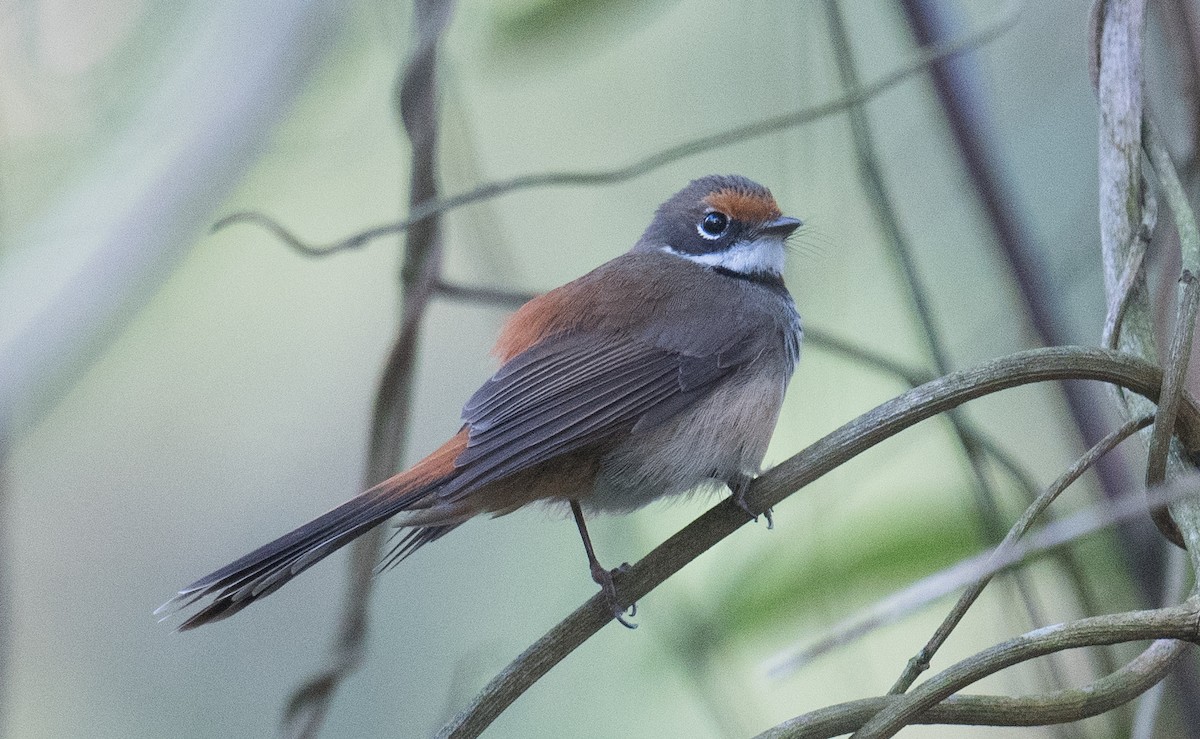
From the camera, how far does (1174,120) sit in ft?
8.50

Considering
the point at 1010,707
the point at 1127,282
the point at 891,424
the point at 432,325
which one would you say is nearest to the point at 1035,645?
the point at 1010,707

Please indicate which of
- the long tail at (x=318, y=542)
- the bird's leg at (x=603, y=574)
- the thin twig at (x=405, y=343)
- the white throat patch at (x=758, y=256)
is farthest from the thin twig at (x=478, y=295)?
the white throat patch at (x=758, y=256)

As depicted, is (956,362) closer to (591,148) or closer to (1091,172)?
(1091,172)

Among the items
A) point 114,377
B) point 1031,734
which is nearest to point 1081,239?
point 1031,734

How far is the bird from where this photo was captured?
2.30 meters

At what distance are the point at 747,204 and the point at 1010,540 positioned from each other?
5.39 ft

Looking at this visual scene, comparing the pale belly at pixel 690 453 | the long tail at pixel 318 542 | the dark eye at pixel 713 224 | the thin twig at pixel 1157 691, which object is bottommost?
the thin twig at pixel 1157 691

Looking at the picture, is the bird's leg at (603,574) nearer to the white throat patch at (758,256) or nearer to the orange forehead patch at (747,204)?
the white throat patch at (758,256)

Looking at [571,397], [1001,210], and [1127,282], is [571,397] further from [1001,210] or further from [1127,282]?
[1127,282]

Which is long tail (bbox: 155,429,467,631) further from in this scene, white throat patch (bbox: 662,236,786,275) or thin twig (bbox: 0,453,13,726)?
white throat patch (bbox: 662,236,786,275)

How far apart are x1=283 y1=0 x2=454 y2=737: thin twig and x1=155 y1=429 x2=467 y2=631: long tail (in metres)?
0.17

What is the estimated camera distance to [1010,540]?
1633 mm

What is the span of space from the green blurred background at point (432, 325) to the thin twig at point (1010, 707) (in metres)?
0.73

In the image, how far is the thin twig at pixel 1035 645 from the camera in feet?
4.70
